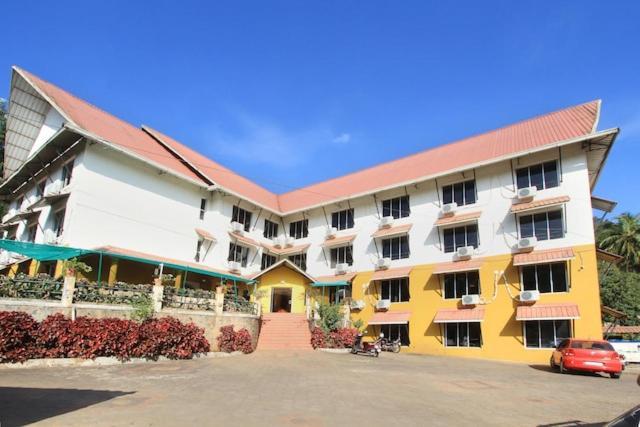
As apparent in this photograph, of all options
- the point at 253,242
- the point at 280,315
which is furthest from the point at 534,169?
the point at 253,242

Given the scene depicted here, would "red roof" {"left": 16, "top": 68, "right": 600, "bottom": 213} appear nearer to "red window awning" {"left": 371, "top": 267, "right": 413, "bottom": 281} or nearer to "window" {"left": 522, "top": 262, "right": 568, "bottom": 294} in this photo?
"red window awning" {"left": 371, "top": 267, "right": 413, "bottom": 281}

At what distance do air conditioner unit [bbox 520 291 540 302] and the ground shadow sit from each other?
1711 centimetres

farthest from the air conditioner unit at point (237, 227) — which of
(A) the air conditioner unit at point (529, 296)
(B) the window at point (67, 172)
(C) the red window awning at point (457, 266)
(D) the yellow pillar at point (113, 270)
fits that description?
(A) the air conditioner unit at point (529, 296)

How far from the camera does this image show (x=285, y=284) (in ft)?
84.9

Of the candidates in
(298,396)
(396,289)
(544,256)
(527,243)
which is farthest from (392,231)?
(298,396)

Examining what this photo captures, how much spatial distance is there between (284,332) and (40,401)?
596 inches

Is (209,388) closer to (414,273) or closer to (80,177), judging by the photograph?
(80,177)

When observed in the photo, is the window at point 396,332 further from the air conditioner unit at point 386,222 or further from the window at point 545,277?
the window at point 545,277

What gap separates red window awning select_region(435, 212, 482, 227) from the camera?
22.4 meters

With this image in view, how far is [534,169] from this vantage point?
21531 mm

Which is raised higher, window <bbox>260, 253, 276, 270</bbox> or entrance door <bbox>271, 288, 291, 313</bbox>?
window <bbox>260, 253, 276, 270</bbox>

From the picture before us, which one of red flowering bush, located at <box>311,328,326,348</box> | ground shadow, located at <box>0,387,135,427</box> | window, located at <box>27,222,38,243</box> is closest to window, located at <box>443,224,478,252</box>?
red flowering bush, located at <box>311,328,326,348</box>

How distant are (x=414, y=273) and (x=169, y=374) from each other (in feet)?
51.8

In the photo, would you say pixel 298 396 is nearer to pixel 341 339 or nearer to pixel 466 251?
pixel 341 339
